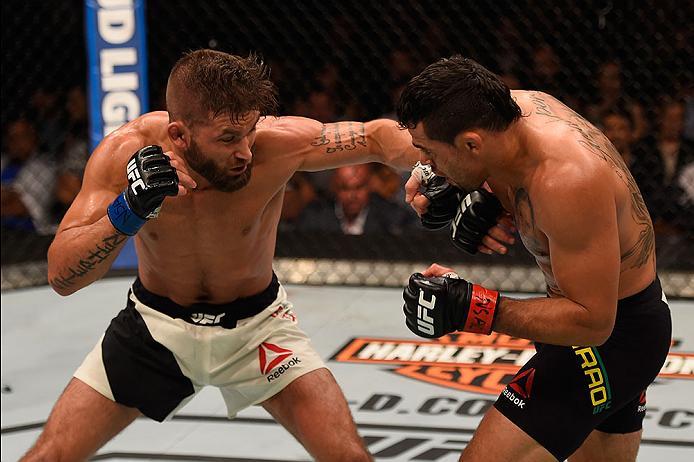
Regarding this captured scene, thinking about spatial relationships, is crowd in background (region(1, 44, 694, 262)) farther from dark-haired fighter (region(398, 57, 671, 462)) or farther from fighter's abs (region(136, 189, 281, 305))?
dark-haired fighter (region(398, 57, 671, 462))

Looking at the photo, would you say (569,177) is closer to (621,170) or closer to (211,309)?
(621,170)

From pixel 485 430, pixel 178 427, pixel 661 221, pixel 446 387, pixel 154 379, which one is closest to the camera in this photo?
pixel 485 430

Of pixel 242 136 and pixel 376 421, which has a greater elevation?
pixel 242 136

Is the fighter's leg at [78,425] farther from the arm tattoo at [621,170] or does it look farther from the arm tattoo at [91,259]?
the arm tattoo at [621,170]

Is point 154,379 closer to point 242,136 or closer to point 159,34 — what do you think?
point 242,136

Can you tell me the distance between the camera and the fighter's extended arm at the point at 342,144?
2219mm

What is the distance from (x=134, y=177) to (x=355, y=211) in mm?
2677

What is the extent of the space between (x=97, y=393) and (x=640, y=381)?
3.52ft

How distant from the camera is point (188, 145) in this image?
2045 millimetres

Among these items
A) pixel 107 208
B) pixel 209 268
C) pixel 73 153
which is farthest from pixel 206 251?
pixel 73 153

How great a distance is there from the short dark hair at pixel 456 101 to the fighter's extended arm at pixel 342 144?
438 millimetres

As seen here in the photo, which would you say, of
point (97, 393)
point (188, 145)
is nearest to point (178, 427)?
point (97, 393)

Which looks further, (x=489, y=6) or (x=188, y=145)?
(x=489, y=6)

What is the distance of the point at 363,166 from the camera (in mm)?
4434
